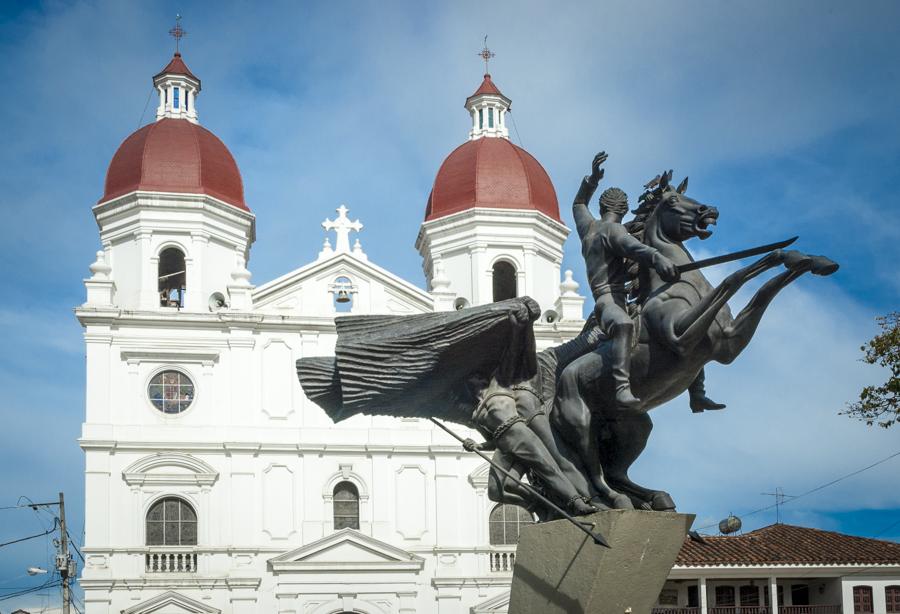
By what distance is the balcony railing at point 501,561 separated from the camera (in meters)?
31.9

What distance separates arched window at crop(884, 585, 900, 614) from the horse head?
2625cm

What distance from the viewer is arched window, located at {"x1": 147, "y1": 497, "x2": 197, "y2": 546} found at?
30.7 meters

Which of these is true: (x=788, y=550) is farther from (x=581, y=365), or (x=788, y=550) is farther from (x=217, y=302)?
(x=581, y=365)

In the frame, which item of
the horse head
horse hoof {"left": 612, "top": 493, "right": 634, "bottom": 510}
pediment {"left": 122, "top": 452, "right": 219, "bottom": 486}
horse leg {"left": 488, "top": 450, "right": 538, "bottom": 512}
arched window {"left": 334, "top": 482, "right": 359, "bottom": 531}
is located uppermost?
pediment {"left": 122, "top": 452, "right": 219, "bottom": 486}

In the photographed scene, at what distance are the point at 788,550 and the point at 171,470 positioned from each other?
1444 centimetres

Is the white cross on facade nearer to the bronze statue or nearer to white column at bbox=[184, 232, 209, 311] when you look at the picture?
white column at bbox=[184, 232, 209, 311]

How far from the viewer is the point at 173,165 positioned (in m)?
33.3

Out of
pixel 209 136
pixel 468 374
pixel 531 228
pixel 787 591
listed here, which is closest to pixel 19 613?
pixel 209 136

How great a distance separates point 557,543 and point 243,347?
26.9 meters

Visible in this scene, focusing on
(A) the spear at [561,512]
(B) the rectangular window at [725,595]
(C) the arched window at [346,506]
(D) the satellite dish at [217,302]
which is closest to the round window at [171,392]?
(D) the satellite dish at [217,302]

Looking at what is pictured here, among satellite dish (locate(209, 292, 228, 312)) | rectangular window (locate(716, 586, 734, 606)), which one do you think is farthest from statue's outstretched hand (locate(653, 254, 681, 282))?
satellite dish (locate(209, 292, 228, 312))

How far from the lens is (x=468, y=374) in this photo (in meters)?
6.49

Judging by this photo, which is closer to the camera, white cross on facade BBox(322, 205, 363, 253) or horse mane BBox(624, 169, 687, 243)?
horse mane BBox(624, 169, 687, 243)

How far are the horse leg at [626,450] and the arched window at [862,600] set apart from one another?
2539 cm
